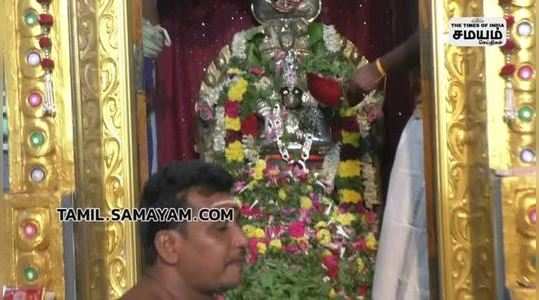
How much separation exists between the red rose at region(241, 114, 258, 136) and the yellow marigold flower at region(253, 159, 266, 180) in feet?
0.19

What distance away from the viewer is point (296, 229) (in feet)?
A: 5.37

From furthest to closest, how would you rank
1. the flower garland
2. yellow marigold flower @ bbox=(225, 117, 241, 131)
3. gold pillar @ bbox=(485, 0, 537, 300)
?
yellow marigold flower @ bbox=(225, 117, 241, 131) < the flower garland < gold pillar @ bbox=(485, 0, 537, 300)

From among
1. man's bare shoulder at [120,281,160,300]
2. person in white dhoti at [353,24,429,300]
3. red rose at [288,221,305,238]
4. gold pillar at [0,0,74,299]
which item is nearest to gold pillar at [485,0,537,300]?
person in white dhoti at [353,24,429,300]

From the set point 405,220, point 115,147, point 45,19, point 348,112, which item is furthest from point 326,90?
point 45,19

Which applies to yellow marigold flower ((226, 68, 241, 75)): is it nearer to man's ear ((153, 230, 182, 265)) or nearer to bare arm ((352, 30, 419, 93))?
bare arm ((352, 30, 419, 93))

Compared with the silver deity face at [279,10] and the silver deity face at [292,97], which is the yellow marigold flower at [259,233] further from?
the silver deity face at [279,10]

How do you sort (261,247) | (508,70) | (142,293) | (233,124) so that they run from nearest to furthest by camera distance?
(142,293) < (508,70) < (261,247) < (233,124)

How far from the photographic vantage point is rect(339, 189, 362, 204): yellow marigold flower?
5.40ft

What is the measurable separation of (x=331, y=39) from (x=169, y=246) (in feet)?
1.91

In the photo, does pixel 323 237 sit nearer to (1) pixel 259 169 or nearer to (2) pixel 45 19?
(1) pixel 259 169

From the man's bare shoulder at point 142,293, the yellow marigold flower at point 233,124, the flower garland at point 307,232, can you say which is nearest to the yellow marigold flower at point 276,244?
the flower garland at point 307,232

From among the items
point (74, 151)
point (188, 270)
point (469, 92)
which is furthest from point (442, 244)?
point (74, 151)

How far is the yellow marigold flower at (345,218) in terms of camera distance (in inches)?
64.4

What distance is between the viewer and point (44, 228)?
4.88 ft
